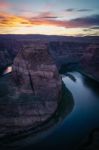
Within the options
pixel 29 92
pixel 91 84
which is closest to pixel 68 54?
pixel 91 84

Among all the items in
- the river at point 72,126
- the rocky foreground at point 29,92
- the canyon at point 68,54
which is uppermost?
the rocky foreground at point 29,92

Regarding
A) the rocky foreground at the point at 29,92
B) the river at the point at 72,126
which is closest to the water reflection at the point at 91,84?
the river at the point at 72,126

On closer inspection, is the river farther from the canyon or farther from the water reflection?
the canyon

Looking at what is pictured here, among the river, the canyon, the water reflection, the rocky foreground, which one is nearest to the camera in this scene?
the river

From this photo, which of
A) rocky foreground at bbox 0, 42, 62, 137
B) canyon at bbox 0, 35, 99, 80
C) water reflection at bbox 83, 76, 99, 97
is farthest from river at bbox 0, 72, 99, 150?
canyon at bbox 0, 35, 99, 80

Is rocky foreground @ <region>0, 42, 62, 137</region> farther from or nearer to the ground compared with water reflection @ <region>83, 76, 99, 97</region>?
farther from the ground

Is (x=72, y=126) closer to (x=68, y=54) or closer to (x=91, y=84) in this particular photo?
(x=91, y=84)

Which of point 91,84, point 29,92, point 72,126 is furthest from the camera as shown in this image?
point 91,84

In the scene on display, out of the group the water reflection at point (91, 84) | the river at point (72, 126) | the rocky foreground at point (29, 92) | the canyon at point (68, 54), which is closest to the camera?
the river at point (72, 126)

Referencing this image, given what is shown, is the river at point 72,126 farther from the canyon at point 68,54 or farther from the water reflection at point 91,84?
the canyon at point 68,54
